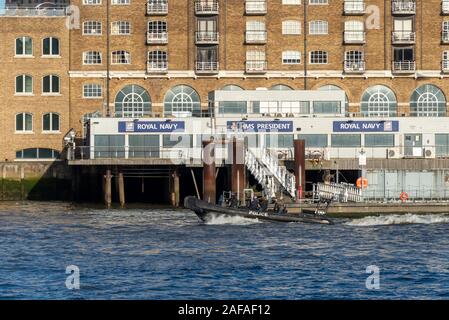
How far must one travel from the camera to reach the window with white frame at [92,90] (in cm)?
10050

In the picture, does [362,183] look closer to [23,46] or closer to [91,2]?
[91,2]

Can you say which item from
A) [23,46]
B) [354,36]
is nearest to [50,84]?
[23,46]

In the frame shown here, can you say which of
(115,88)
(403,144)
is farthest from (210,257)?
(115,88)

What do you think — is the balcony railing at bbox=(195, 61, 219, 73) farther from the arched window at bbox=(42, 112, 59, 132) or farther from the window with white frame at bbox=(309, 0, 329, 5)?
the arched window at bbox=(42, 112, 59, 132)

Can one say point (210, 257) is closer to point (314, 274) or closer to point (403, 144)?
point (314, 274)

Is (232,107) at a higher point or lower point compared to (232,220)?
higher

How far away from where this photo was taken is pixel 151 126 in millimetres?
88812

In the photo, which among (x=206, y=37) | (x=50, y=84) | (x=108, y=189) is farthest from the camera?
(x=206, y=37)

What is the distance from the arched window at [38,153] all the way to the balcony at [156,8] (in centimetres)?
1487

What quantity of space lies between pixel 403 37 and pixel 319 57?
7650mm

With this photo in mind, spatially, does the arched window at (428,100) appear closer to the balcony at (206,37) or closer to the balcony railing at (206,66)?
the balcony railing at (206,66)

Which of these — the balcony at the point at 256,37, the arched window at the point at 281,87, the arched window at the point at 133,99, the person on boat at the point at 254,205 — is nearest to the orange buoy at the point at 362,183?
the person on boat at the point at 254,205

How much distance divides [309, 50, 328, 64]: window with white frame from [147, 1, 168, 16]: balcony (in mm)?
13617

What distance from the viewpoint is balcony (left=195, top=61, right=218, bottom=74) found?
100375mm
